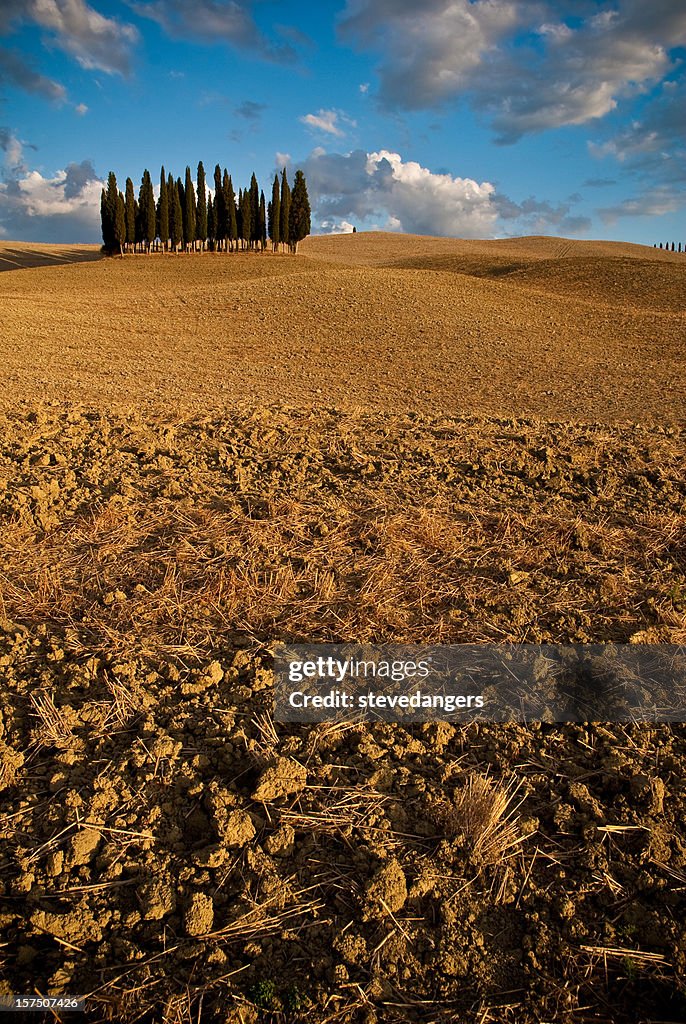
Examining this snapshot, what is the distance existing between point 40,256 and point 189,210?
16.9m

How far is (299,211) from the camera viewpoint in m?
49.8

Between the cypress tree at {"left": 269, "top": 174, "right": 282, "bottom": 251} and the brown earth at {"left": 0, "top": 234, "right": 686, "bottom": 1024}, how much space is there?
47.7m

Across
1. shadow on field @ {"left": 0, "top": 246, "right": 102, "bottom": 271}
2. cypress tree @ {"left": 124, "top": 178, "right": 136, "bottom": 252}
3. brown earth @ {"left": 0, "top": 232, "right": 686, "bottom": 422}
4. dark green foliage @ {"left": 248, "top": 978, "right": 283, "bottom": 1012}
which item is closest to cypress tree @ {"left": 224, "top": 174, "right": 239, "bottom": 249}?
→ cypress tree @ {"left": 124, "top": 178, "right": 136, "bottom": 252}

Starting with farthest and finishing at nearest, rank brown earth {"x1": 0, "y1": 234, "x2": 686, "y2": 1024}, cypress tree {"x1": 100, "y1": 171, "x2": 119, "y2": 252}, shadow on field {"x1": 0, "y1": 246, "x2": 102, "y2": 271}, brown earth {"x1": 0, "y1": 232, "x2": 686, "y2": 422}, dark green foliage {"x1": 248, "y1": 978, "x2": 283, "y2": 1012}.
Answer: shadow on field {"x1": 0, "y1": 246, "x2": 102, "y2": 271}, cypress tree {"x1": 100, "y1": 171, "x2": 119, "y2": 252}, brown earth {"x1": 0, "y1": 232, "x2": 686, "y2": 422}, brown earth {"x1": 0, "y1": 234, "x2": 686, "y2": 1024}, dark green foliage {"x1": 248, "y1": 978, "x2": 283, "y2": 1012}

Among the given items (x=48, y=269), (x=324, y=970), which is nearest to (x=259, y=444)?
(x=324, y=970)

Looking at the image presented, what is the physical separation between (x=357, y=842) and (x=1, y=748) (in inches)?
56.8

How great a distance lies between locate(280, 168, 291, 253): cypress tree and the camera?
156ft

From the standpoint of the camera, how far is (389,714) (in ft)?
8.47

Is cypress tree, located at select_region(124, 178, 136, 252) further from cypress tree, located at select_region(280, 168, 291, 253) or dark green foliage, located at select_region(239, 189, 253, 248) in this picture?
cypress tree, located at select_region(280, 168, 291, 253)

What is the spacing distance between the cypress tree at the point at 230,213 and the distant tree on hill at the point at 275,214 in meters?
2.85

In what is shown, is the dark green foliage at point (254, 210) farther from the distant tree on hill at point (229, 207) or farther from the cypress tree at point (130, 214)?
the cypress tree at point (130, 214)

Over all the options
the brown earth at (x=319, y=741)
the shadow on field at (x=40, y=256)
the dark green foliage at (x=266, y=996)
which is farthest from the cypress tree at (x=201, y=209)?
the dark green foliage at (x=266, y=996)

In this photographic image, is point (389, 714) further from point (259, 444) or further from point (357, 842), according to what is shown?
point (259, 444)

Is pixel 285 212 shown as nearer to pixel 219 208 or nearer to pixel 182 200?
pixel 219 208
